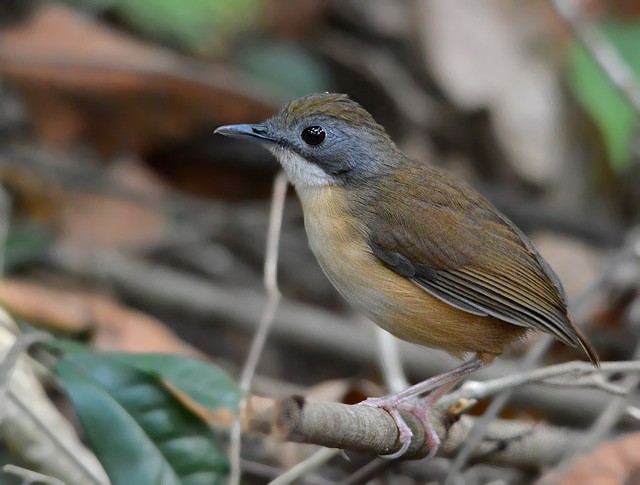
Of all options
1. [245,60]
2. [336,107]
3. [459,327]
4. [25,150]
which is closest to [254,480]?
[459,327]

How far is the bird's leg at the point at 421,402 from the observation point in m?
3.52

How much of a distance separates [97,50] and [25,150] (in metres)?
0.76

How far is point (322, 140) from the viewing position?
14.3ft

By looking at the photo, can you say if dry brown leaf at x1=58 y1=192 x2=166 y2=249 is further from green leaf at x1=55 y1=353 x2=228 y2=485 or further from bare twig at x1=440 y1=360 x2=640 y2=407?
bare twig at x1=440 y1=360 x2=640 y2=407

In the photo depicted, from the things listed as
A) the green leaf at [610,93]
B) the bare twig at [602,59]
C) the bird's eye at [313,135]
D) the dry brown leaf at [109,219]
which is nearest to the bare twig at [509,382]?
the bird's eye at [313,135]

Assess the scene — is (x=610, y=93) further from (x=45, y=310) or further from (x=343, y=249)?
(x=45, y=310)

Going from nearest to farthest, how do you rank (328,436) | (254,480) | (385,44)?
1. (328,436)
2. (254,480)
3. (385,44)

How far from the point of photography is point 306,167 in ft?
14.3

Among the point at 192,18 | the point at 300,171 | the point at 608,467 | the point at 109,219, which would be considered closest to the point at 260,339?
the point at 300,171

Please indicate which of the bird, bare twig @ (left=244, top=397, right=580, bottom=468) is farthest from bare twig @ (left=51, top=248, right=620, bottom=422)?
the bird

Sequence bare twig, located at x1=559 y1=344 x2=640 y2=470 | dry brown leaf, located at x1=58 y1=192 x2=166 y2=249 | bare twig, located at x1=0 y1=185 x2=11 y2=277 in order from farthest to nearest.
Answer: dry brown leaf, located at x1=58 y1=192 x2=166 y2=249 < bare twig, located at x1=0 y1=185 x2=11 y2=277 < bare twig, located at x1=559 y1=344 x2=640 y2=470

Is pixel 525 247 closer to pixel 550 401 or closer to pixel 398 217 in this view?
pixel 398 217

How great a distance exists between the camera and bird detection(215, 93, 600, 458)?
12.8ft

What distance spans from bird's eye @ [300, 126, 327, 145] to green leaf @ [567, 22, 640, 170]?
101 inches
